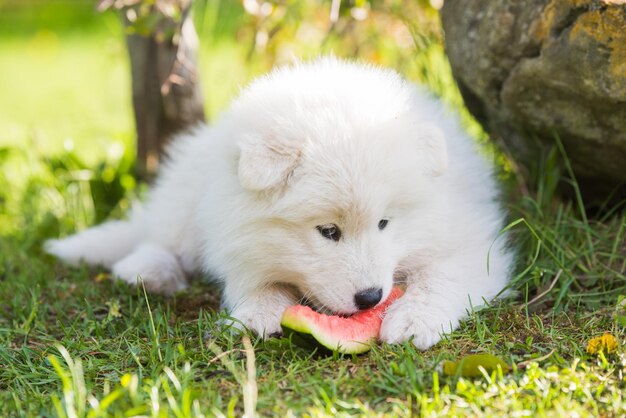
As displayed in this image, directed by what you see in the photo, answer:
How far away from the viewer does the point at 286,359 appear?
2.93 meters

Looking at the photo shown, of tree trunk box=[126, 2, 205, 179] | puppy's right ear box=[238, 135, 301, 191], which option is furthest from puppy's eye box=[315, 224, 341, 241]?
tree trunk box=[126, 2, 205, 179]

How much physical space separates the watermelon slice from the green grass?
5 centimetres

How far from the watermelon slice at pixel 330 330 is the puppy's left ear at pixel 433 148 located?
632 mm

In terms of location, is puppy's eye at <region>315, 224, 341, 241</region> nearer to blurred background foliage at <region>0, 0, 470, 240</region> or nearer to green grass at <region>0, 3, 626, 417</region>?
green grass at <region>0, 3, 626, 417</region>

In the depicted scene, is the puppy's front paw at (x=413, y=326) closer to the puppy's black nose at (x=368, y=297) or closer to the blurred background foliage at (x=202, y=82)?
the puppy's black nose at (x=368, y=297)

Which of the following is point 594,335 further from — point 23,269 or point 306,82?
point 23,269

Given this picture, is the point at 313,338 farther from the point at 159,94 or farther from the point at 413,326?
the point at 159,94

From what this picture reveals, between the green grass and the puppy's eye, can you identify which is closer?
the green grass

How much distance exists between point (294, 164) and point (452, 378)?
99 cm

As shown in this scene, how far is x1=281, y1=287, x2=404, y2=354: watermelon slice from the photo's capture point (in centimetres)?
287

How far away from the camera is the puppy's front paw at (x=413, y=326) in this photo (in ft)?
9.62

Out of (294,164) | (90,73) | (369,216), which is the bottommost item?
(90,73)

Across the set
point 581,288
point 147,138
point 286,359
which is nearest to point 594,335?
point 581,288

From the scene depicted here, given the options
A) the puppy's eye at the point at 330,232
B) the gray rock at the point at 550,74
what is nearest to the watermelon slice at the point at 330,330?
the puppy's eye at the point at 330,232
